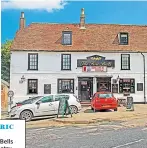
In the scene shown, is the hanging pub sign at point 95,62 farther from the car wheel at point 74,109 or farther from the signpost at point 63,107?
the signpost at point 63,107

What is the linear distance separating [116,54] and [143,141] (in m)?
21.4

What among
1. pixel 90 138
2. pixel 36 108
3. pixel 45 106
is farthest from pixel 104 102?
pixel 90 138

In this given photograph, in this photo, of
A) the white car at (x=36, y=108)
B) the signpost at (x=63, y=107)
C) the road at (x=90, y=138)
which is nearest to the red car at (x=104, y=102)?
the white car at (x=36, y=108)

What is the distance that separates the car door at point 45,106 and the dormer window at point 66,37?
13.1 m

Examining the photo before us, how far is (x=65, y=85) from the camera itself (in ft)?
104

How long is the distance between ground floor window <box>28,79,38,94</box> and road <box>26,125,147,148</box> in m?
17.1

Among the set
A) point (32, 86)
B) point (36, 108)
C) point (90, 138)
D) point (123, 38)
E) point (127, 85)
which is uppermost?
point (123, 38)

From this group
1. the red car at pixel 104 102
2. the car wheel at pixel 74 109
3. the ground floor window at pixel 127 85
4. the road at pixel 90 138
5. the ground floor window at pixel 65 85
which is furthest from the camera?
the ground floor window at pixel 127 85

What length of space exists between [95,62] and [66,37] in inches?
147

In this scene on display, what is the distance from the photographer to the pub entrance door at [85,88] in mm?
32019

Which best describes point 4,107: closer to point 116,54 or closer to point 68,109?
point 116,54

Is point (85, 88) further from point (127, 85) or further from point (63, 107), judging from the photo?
point (63, 107)

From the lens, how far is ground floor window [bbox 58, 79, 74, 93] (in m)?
31.7

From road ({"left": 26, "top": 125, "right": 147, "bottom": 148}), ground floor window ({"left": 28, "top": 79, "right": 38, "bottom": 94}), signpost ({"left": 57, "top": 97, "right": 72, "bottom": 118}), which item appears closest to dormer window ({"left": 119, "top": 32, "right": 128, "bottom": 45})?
ground floor window ({"left": 28, "top": 79, "right": 38, "bottom": 94})
